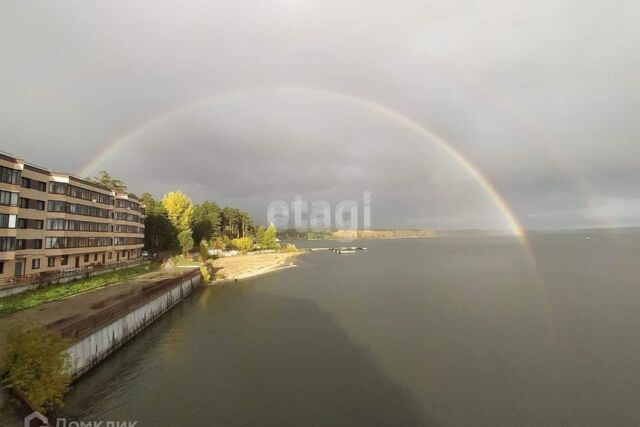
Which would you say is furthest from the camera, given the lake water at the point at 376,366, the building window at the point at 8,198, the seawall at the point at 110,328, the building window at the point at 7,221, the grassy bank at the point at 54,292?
the building window at the point at 7,221

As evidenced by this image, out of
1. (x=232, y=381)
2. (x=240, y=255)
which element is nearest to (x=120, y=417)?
(x=232, y=381)

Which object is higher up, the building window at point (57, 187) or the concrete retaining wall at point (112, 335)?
the building window at point (57, 187)

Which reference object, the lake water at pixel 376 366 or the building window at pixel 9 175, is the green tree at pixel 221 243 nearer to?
the lake water at pixel 376 366

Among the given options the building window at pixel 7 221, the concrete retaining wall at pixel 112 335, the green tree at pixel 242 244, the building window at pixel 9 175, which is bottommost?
the concrete retaining wall at pixel 112 335

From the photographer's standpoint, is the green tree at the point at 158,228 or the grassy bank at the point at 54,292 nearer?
the grassy bank at the point at 54,292

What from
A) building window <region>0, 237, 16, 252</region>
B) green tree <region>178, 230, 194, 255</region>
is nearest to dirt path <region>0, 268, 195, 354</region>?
building window <region>0, 237, 16, 252</region>

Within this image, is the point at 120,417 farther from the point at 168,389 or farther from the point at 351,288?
the point at 351,288

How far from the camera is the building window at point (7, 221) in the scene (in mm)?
45062

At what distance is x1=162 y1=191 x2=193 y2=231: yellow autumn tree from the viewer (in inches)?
4715

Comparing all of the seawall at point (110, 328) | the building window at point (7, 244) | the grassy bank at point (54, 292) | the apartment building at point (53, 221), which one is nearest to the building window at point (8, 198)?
the apartment building at point (53, 221)

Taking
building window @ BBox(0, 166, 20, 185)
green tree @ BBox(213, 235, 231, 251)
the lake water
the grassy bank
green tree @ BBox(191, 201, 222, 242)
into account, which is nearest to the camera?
the lake water

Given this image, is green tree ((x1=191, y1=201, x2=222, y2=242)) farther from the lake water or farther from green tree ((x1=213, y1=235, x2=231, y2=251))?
the lake water

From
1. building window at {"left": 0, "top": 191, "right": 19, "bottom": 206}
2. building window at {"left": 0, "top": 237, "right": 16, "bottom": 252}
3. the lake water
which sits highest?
building window at {"left": 0, "top": 191, "right": 19, "bottom": 206}

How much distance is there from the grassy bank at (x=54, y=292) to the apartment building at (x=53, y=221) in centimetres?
526
